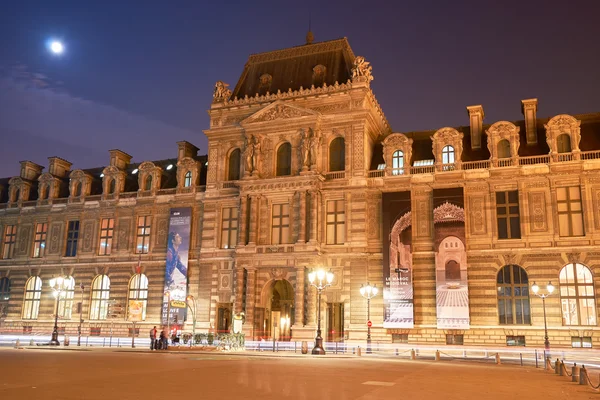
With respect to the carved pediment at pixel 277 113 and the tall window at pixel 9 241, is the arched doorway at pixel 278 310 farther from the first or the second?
the tall window at pixel 9 241

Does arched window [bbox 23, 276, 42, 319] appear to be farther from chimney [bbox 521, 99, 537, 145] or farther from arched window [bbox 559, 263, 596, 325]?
chimney [bbox 521, 99, 537, 145]

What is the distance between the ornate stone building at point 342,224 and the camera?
42.2 metres

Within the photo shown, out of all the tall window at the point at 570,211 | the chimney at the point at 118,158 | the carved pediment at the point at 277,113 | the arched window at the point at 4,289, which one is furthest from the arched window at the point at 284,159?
the arched window at the point at 4,289

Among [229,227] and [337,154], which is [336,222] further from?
[229,227]

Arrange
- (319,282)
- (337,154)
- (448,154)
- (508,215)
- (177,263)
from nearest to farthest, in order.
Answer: (319,282)
(508,215)
(448,154)
(337,154)
(177,263)

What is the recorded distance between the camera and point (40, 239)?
198 ft

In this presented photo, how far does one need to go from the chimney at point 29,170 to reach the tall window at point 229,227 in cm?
2654

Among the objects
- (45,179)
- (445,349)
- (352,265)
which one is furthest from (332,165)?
(45,179)

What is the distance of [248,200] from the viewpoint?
160 feet

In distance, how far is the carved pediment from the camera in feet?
→ 160

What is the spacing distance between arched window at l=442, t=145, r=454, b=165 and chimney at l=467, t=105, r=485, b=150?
8.63 feet

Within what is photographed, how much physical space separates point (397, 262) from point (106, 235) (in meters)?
29.4

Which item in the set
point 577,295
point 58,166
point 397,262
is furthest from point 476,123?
point 58,166

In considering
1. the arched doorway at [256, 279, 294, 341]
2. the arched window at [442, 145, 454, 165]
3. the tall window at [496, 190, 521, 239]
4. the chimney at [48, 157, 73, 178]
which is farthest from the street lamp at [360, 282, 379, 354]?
the chimney at [48, 157, 73, 178]
